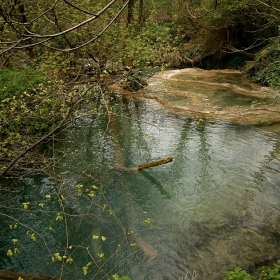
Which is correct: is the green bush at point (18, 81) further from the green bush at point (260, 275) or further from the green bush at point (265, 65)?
the green bush at point (265, 65)

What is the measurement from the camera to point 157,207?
8.02 metres

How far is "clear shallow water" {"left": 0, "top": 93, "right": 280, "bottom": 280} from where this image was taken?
6.26 m

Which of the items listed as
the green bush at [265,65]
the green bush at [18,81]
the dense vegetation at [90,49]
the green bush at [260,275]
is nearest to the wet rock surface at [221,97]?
the green bush at [265,65]

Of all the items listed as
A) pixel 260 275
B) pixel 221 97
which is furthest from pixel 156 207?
pixel 221 97

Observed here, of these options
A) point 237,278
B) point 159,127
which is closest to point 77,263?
point 237,278

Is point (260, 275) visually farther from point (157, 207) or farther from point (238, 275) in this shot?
point (157, 207)

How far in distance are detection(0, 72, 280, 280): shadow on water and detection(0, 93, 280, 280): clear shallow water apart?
25 mm

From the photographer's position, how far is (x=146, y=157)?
412 inches

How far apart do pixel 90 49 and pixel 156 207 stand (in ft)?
20.5

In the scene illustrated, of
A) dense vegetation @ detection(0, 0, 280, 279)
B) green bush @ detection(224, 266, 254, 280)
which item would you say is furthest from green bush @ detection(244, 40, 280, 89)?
green bush @ detection(224, 266, 254, 280)

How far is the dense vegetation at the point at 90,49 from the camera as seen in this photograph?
19.4ft

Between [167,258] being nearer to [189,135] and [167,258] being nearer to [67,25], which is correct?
[189,135]

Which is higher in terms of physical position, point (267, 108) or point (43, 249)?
point (267, 108)

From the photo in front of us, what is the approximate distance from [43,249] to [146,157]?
479 cm
